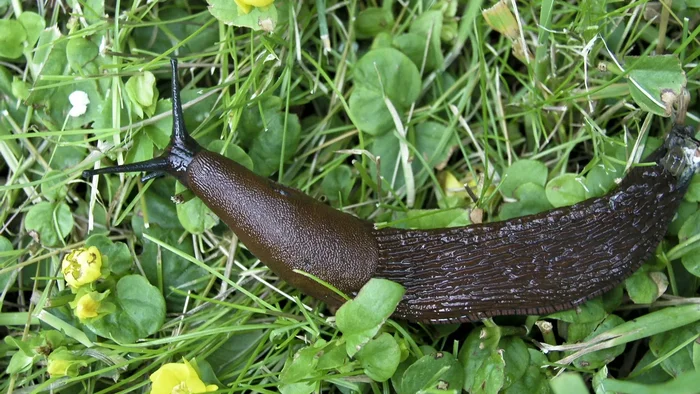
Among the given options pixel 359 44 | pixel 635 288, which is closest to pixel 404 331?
pixel 635 288

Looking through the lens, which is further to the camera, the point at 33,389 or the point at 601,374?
the point at 33,389

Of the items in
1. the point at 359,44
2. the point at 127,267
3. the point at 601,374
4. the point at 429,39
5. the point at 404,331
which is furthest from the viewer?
the point at 359,44

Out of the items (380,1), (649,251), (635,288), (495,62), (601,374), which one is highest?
(380,1)

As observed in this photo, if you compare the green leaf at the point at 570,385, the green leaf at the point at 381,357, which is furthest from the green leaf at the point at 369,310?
the green leaf at the point at 570,385

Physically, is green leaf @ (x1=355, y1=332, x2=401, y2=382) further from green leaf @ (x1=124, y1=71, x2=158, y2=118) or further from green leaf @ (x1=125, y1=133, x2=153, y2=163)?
green leaf @ (x1=124, y1=71, x2=158, y2=118)

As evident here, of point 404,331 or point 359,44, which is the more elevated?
point 359,44

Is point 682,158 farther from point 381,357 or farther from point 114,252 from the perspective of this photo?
point 114,252

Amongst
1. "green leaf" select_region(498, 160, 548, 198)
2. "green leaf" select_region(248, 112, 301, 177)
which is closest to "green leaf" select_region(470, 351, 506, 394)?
"green leaf" select_region(498, 160, 548, 198)

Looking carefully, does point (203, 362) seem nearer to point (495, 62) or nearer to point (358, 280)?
point (358, 280)
